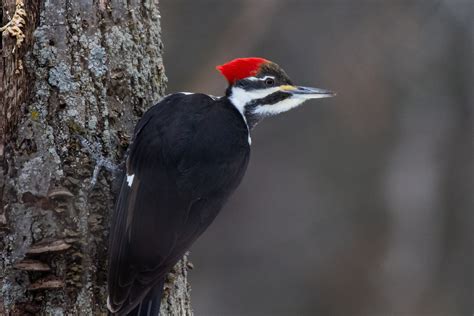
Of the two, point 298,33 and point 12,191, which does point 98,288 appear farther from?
point 298,33

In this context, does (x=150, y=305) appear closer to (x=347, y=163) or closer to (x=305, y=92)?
(x=305, y=92)

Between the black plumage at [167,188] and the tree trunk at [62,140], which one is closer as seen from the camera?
the tree trunk at [62,140]

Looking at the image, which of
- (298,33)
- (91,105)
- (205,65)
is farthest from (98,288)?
(298,33)

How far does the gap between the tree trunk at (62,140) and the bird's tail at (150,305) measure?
155mm

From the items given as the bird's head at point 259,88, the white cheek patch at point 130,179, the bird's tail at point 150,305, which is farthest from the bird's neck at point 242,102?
the bird's tail at point 150,305

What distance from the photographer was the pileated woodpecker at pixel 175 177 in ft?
10.7

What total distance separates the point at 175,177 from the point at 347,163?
5408mm

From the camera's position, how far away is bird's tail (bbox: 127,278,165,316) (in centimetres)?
332

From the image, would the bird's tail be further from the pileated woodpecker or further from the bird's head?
the bird's head

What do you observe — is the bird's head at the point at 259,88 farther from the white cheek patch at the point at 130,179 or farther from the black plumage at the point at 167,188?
the white cheek patch at the point at 130,179

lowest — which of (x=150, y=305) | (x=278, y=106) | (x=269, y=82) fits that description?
(x=150, y=305)

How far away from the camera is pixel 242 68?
13.0ft

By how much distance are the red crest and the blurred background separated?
349cm

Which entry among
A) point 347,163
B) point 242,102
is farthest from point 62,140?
point 347,163
